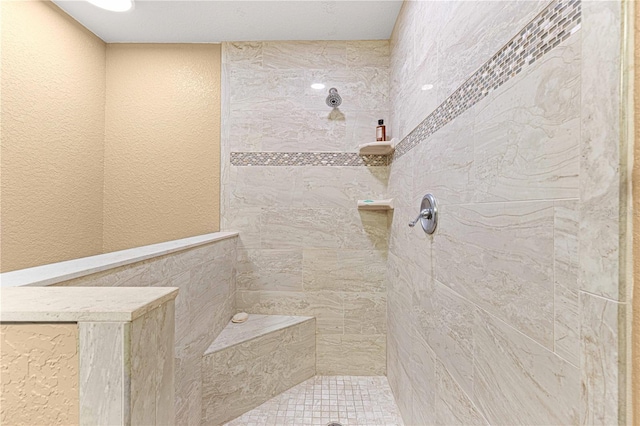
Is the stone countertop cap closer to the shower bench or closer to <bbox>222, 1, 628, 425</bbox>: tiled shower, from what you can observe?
<bbox>222, 1, 628, 425</bbox>: tiled shower

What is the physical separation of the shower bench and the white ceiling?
205cm

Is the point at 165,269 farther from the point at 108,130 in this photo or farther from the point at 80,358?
the point at 108,130

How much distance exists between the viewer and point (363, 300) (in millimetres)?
2160

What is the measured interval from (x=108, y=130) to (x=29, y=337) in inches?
90.3

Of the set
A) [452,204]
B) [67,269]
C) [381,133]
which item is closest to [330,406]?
[452,204]

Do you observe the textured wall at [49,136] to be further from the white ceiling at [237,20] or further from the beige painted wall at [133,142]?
the white ceiling at [237,20]

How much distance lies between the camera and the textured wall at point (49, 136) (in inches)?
62.2

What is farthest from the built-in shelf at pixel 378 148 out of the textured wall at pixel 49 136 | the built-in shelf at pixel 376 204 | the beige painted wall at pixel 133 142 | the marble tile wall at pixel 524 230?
the textured wall at pixel 49 136

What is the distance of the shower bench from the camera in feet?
5.24

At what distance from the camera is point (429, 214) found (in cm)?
122

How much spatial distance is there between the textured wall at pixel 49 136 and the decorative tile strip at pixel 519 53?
7.30 feet

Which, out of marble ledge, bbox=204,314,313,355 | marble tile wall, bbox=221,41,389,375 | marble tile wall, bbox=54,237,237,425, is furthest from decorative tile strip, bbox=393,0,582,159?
marble ledge, bbox=204,314,313,355

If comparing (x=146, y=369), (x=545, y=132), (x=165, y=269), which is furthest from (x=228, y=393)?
(x=545, y=132)

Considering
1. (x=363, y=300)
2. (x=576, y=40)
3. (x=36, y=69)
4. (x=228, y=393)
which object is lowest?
(x=228, y=393)
